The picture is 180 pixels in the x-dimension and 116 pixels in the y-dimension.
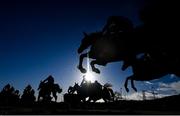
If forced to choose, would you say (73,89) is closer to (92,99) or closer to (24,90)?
(92,99)

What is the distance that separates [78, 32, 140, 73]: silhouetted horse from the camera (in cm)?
669

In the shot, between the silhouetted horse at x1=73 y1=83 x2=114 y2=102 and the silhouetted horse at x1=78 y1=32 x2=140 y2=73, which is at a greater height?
the silhouetted horse at x1=73 y1=83 x2=114 y2=102

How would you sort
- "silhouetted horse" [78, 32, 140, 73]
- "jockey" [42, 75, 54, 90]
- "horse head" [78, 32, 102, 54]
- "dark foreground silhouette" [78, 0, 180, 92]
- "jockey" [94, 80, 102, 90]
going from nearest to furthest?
1. "dark foreground silhouette" [78, 0, 180, 92]
2. "silhouetted horse" [78, 32, 140, 73]
3. "horse head" [78, 32, 102, 54]
4. "jockey" [42, 75, 54, 90]
5. "jockey" [94, 80, 102, 90]

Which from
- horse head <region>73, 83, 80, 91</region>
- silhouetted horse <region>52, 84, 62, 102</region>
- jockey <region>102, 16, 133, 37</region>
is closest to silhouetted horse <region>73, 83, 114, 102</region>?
horse head <region>73, 83, 80, 91</region>

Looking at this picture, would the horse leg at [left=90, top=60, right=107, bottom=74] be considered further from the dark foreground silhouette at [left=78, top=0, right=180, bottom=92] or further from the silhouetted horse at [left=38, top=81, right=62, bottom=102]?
the silhouetted horse at [left=38, top=81, right=62, bottom=102]

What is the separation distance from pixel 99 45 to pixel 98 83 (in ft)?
80.3

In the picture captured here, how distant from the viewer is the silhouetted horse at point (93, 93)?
29.9m

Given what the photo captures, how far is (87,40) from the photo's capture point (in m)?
8.45

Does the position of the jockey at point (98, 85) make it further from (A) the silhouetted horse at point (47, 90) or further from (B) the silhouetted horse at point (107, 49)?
(B) the silhouetted horse at point (107, 49)

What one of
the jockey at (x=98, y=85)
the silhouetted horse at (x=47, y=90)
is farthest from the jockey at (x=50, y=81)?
the jockey at (x=98, y=85)

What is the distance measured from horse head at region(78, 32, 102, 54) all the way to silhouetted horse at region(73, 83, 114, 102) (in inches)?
844

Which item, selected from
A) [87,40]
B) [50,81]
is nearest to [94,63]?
[87,40]

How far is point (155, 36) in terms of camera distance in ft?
19.4

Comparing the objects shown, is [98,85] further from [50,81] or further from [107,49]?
[107,49]
